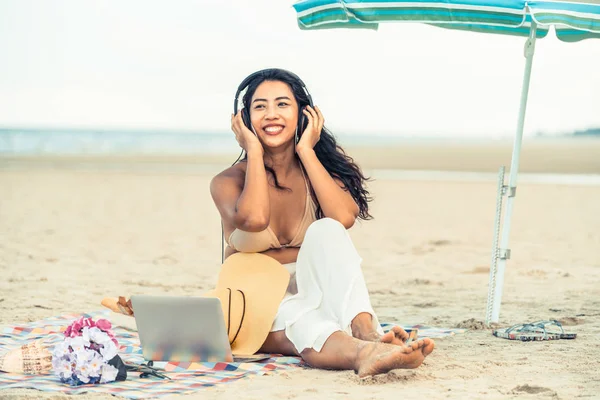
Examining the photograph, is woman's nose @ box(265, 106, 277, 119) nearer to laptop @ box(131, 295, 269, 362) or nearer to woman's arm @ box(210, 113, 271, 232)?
woman's arm @ box(210, 113, 271, 232)

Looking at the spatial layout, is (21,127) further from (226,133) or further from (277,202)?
(277,202)

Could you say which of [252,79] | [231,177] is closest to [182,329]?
[231,177]

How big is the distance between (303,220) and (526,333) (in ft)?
4.78

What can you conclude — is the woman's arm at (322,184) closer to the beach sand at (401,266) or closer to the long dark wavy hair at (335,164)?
the long dark wavy hair at (335,164)

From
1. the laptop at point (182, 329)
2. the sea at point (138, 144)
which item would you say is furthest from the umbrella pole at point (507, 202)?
the sea at point (138, 144)

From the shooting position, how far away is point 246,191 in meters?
4.08

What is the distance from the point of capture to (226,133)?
42531mm

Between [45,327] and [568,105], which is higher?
[568,105]

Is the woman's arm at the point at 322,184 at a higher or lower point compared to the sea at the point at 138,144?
lower

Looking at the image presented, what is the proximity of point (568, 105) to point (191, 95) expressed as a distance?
17357mm

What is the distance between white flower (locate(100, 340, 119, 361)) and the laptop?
0.33 meters

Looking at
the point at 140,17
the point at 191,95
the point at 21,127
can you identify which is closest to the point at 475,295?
the point at 140,17

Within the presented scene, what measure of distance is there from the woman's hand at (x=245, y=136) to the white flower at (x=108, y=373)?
1.25m

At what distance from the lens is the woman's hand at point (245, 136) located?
4.21 meters
